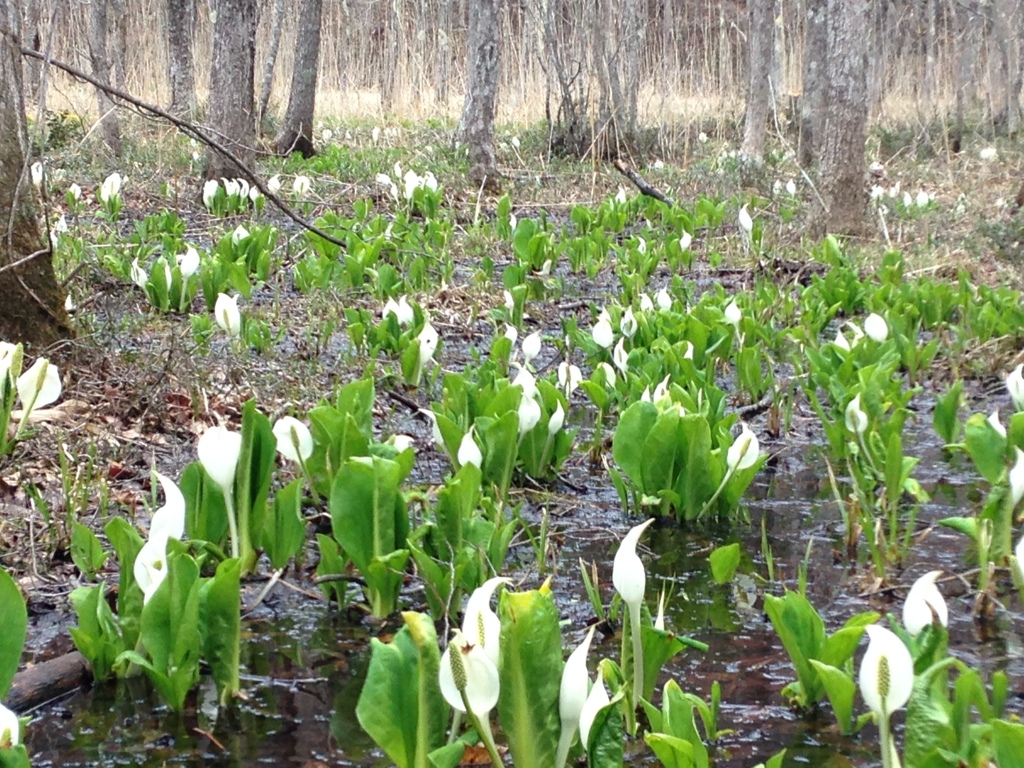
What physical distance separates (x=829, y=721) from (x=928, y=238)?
5.68 meters

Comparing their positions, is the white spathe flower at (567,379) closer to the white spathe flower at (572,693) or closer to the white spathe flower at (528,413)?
the white spathe flower at (528,413)

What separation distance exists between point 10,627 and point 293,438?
0.99 m

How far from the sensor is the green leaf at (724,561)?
2.32 meters

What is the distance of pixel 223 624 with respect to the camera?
1815mm

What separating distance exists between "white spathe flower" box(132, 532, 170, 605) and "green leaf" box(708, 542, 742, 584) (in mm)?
1120

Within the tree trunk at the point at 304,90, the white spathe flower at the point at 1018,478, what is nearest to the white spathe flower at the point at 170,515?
the white spathe flower at the point at 1018,478

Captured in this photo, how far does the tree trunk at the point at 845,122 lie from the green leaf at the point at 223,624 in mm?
6142

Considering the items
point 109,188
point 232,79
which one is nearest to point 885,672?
point 109,188

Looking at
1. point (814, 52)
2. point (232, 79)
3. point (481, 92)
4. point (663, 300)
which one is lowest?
point (663, 300)

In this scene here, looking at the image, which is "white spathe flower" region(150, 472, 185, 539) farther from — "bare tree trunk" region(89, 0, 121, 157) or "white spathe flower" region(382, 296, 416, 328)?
"bare tree trunk" region(89, 0, 121, 157)

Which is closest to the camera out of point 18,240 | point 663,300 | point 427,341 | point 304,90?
point 18,240

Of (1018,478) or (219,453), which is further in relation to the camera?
(1018,478)

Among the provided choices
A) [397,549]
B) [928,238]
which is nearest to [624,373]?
[397,549]

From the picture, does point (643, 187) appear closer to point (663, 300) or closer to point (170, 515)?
point (663, 300)
